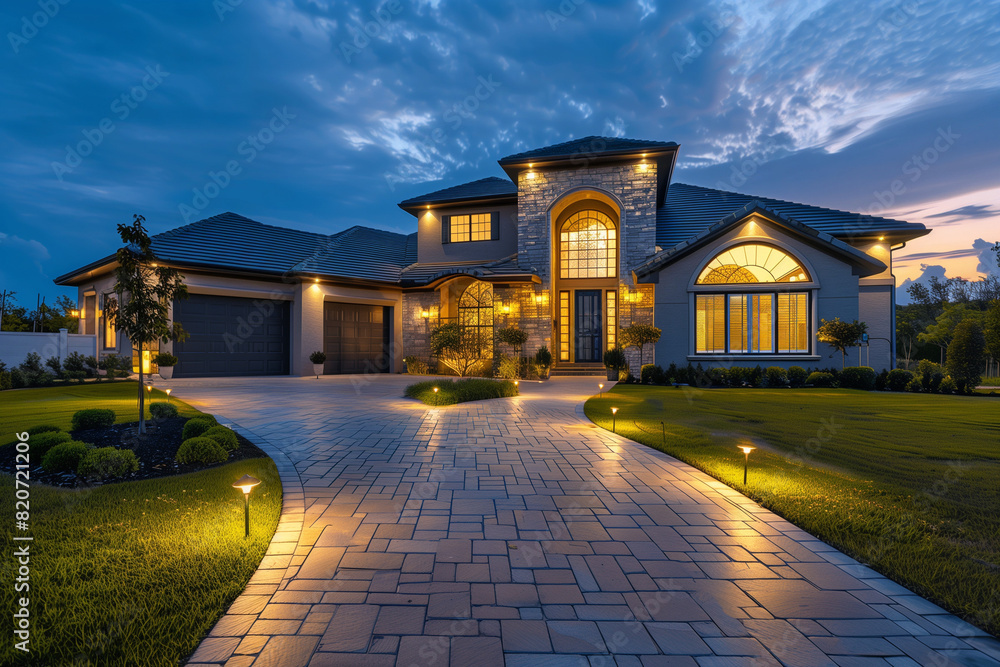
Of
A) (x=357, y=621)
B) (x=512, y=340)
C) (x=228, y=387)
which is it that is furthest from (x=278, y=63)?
(x=357, y=621)

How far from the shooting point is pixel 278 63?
16.8 metres

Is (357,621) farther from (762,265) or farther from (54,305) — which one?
(54,305)

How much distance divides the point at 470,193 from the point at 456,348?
26.8 feet

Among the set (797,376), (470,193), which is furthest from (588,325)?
(470,193)

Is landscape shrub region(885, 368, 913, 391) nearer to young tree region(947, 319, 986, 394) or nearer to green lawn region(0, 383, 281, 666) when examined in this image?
young tree region(947, 319, 986, 394)

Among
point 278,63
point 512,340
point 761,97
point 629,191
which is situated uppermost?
point 278,63

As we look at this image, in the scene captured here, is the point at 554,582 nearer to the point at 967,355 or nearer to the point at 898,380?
the point at 898,380

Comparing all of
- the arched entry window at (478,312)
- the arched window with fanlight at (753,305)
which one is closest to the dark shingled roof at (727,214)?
the arched window with fanlight at (753,305)

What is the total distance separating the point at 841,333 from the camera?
466 inches

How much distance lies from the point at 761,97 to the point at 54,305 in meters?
47.6

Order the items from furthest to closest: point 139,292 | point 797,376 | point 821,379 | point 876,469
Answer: point 797,376, point 821,379, point 139,292, point 876,469

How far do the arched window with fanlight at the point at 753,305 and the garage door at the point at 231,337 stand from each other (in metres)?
15.8

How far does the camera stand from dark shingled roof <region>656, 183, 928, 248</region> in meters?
14.4

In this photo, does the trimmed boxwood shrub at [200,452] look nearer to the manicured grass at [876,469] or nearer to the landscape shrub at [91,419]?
the landscape shrub at [91,419]
